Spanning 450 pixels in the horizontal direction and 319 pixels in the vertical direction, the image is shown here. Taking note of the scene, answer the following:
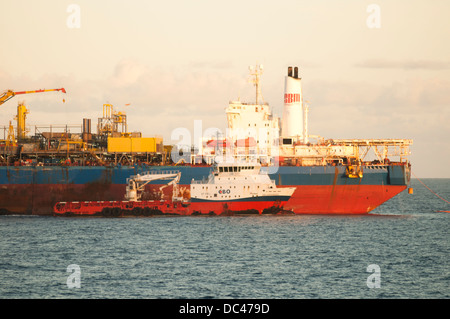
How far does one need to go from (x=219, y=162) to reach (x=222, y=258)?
63.8 feet

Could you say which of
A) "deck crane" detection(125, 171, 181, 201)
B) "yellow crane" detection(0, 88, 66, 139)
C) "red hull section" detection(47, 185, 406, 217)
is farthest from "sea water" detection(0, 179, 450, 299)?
"yellow crane" detection(0, 88, 66, 139)

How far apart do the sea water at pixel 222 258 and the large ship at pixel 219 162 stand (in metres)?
4.12

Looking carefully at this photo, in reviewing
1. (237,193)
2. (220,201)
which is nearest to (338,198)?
(237,193)

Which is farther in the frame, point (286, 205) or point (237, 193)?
point (286, 205)

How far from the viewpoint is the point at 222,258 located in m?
36.1

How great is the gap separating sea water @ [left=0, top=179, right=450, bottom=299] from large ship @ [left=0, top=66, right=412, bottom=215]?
13.5ft

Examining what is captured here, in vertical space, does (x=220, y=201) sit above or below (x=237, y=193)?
below

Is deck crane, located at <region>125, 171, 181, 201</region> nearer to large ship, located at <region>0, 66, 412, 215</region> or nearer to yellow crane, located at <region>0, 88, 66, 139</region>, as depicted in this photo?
large ship, located at <region>0, 66, 412, 215</region>

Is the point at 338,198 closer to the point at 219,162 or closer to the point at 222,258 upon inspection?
the point at 219,162

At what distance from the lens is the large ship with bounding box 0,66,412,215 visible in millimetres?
56562

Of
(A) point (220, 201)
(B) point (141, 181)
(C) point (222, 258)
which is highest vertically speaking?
(B) point (141, 181)

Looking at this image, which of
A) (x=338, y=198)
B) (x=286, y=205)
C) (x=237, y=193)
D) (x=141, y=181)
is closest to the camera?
(x=237, y=193)

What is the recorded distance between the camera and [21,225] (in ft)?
164
